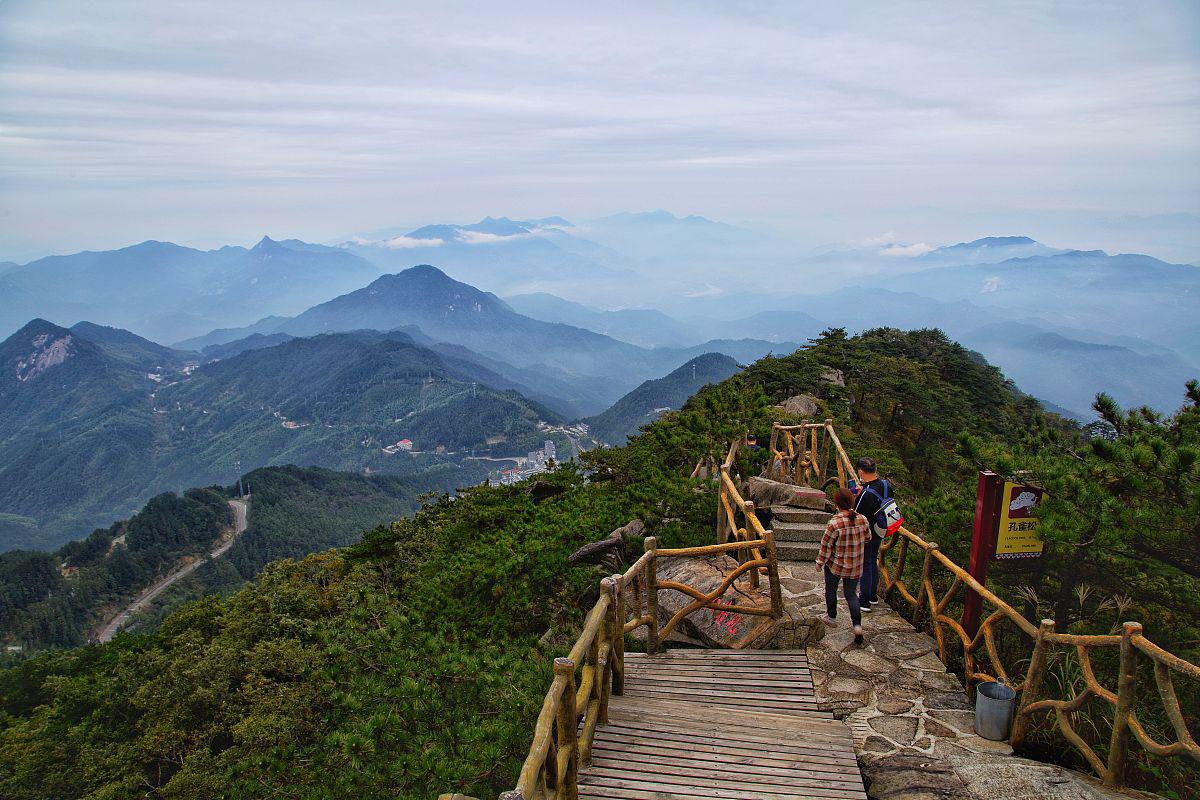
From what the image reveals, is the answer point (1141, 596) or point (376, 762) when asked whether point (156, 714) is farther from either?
point (1141, 596)

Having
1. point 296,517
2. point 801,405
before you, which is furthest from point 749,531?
point 296,517

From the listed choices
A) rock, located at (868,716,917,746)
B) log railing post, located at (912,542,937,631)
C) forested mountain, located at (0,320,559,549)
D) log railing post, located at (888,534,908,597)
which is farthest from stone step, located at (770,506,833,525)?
forested mountain, located at (0,320,559,549)

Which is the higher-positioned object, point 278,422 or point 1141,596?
point 1141,596

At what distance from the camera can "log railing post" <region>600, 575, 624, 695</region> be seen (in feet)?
17.0

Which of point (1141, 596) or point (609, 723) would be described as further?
point (1141, 596)

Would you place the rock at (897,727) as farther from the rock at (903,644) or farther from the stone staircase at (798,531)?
the stone staircase at (798,531)

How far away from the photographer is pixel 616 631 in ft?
17.3

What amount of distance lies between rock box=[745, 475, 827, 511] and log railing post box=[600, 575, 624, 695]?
4615mm

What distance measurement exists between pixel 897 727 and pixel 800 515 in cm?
409

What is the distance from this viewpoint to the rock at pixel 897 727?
5113 millimetres

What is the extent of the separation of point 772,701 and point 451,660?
2929 millimetres

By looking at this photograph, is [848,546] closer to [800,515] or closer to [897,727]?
[897,727]

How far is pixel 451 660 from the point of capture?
242 inches

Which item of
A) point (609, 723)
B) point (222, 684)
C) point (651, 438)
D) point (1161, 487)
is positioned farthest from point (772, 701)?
point (222, 684)
